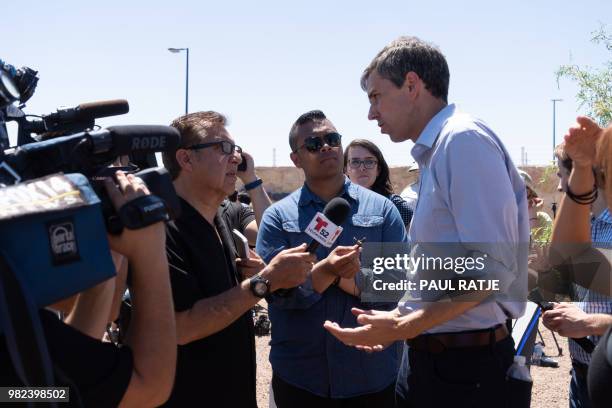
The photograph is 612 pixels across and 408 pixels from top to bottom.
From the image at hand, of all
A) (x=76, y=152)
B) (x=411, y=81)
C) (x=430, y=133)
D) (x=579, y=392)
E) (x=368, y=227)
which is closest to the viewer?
(x=76, y=152)

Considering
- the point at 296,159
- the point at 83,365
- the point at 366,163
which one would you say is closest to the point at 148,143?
the point at 83,365

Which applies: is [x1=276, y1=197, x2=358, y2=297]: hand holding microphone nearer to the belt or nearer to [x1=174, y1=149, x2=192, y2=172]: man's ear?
[x1=174, y1=149, x2=192, y2=172]: man's ear

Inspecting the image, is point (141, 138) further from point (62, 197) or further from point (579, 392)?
point (579, 392)

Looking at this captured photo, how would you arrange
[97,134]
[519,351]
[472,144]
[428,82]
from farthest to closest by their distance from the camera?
[519,351] → [428,82] → [472,144] → [97,134]

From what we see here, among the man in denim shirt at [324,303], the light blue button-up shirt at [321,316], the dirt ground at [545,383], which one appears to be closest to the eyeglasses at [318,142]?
the man in denim shirt at [324,303]

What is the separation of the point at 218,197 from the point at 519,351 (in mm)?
1588

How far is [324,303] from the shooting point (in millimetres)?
3572

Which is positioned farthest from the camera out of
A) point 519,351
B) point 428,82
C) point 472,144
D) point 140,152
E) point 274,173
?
point 274,173

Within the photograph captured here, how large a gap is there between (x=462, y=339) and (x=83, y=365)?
1.49 metres

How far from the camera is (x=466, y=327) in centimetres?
248

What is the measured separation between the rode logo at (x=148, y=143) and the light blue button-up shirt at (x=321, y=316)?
1642 millimetres

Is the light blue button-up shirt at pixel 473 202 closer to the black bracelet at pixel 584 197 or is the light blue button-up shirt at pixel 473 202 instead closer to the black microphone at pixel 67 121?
the black bracelet at pixel 584 197

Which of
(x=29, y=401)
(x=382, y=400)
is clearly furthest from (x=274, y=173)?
(x=29, y=401)

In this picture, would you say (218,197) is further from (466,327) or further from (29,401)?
(29,401)
